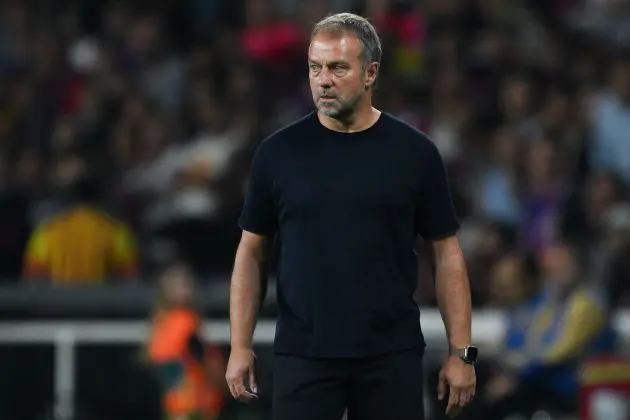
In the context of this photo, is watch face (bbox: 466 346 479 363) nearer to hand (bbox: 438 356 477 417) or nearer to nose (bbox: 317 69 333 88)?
hand (bbox: 438 356 477 417)

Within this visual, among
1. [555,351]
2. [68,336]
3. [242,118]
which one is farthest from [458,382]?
[242,118]

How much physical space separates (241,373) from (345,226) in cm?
62

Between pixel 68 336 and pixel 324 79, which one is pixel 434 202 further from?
pixel 68 336

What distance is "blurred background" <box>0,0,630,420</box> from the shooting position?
11.2 metres

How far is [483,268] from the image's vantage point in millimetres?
12023

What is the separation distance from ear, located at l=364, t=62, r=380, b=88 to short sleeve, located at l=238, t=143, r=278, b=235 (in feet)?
1.36

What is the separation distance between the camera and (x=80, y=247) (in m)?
12.5

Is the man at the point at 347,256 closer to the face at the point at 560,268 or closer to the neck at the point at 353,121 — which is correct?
the neck at the point at 353,121

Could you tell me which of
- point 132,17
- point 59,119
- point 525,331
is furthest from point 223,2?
point 525,331

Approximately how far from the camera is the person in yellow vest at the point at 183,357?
11.1 m

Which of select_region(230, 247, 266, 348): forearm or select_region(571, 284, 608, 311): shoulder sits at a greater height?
select_region(230, 247, 266, 348): forearm

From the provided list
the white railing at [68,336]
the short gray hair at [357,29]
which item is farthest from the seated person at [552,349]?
the short gray hair at [357,29]

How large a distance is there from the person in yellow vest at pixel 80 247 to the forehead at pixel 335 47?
6353mm

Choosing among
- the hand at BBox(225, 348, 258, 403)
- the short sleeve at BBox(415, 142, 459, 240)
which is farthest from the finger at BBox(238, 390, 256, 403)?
the short sleeve at BBox(415, 142, 459, 240)
